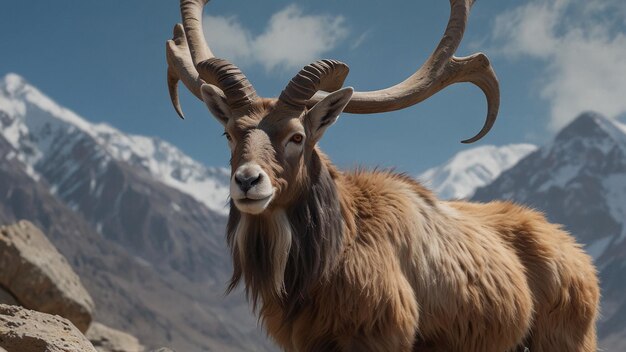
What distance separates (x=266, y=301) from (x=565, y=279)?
443 centimetres

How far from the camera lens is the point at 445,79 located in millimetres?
12445

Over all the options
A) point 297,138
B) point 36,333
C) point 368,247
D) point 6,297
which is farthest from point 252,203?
point 6,297

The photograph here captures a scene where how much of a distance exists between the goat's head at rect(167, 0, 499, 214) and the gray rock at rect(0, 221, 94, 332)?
12484 mm

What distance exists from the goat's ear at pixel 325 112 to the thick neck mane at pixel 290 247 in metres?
0.54

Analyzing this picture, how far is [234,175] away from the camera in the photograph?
31.5 ft

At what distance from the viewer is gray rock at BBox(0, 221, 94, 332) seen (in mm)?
23375

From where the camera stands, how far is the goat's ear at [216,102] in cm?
1078

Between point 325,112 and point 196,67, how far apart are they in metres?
2.30

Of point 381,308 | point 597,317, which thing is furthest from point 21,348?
point 597,317

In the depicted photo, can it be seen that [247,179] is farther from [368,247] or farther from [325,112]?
[368,247]

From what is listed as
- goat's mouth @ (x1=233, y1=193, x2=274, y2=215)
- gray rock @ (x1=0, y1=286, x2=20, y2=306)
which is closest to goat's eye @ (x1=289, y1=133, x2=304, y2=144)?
goat's mouth @ (x1=233, y1=193, x2=274, y2=215)

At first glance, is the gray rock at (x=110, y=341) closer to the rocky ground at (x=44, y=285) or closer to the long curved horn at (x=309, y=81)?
the rocky ground at (x=44, y=285)

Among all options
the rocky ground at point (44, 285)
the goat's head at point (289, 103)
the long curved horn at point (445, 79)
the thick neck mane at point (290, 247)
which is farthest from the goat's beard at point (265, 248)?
the rocky ground at point (44, 285)

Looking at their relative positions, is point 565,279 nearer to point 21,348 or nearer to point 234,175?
point 234,175
